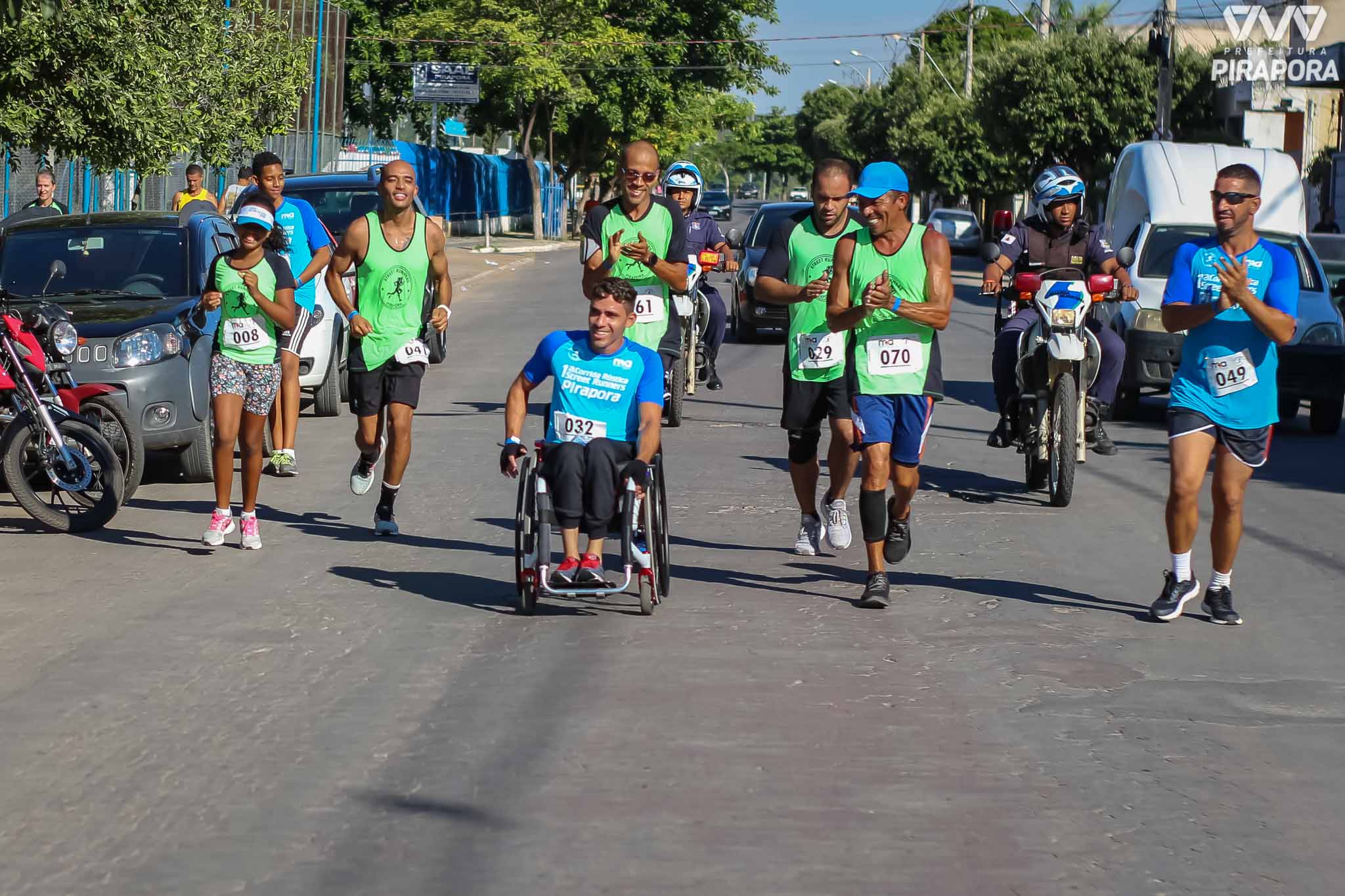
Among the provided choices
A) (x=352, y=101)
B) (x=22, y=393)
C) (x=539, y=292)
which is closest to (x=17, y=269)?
(x=22, y=393)

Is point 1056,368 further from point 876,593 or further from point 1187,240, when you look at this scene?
point 1187,240

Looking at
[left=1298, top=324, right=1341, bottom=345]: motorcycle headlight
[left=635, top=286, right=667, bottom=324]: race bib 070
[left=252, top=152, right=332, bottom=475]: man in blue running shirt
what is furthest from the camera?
[left=1298, top=324, right=1341, bottom=345]: motorcycle headlight

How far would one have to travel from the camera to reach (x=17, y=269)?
40.0 feet

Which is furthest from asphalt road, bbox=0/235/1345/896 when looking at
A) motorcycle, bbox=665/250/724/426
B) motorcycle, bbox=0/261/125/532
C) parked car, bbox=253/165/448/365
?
parked car, bbox=253/165/448/365

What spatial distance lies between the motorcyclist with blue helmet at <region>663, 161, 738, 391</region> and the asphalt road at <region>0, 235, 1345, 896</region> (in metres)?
4.62

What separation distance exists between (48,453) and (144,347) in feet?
4.64

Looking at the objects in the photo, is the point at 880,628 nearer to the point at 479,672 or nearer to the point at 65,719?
the point at 479,672

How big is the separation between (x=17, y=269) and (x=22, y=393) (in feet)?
8.62

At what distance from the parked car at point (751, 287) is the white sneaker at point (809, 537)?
1346 centimetres

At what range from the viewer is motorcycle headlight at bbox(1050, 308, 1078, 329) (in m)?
11.6

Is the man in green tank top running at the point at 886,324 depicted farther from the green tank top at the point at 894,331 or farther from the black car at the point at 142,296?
the black car at the point at 142,296

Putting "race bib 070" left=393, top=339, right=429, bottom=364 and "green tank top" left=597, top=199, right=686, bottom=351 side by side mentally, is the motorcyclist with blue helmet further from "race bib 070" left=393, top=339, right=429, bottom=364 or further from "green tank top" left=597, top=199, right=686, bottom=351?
"race bib 070" left=393, top=339, right=429, bottom=364

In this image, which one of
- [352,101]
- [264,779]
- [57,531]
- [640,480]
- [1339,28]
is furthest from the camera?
[352,101]

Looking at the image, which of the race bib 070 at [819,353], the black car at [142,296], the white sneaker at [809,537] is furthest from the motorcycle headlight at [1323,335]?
the black car at [142,296]
